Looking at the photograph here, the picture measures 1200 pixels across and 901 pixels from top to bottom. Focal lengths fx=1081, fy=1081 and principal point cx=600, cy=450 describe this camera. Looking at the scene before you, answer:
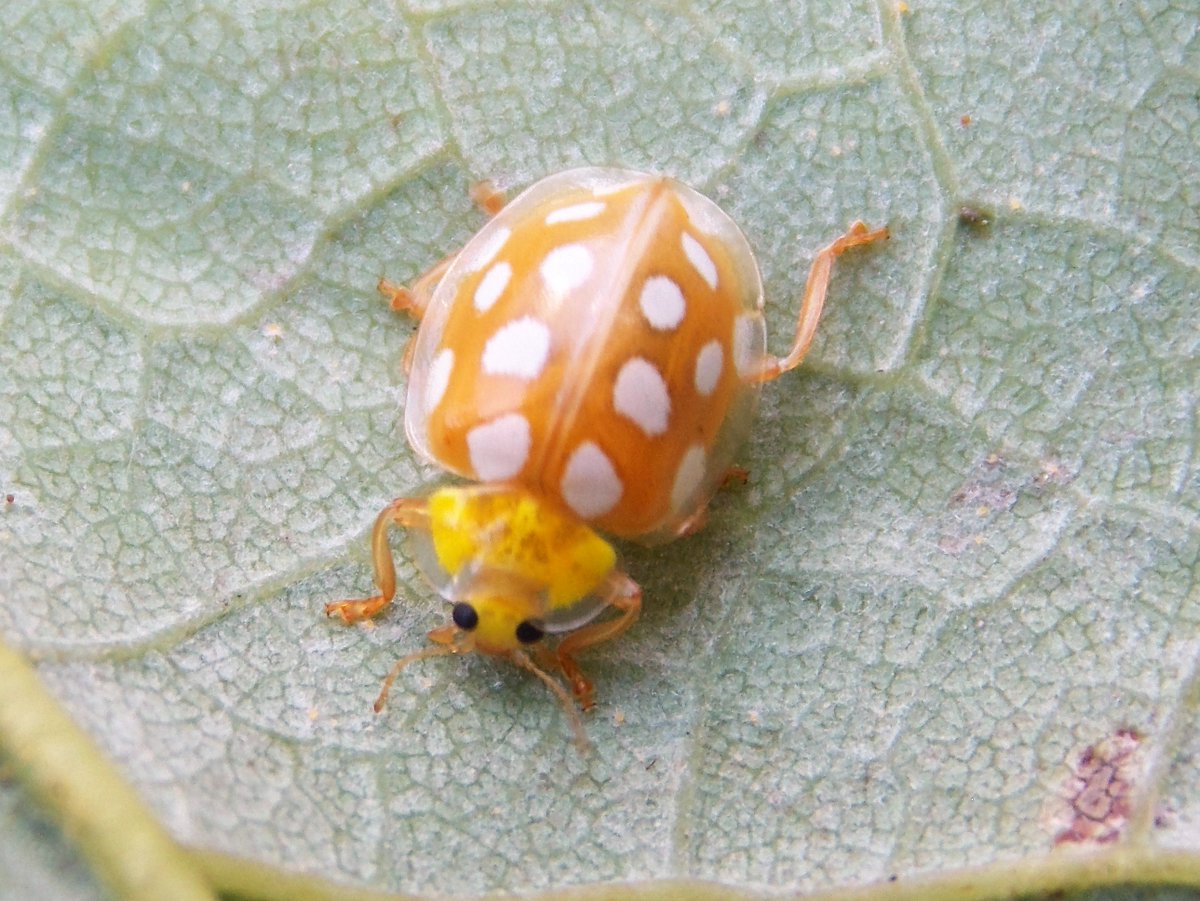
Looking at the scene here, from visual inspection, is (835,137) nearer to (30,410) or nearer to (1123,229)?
(1123,229)

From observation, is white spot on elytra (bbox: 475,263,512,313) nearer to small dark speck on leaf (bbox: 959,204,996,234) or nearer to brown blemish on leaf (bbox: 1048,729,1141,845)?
small dark speck on leaf (bbox: 959,204,996,234)

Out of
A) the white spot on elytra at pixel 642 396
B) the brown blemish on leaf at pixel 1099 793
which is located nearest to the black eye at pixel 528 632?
the white spot on elytra at pixel 642 396

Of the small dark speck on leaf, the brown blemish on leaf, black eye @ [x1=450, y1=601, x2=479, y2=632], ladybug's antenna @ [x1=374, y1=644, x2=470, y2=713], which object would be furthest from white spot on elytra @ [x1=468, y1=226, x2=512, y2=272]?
the brown blemish on leaf

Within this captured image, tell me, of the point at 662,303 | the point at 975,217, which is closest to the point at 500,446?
the point at 662,303

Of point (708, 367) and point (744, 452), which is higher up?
point (708, 367)

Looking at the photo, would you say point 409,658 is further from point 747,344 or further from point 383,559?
point 747,344

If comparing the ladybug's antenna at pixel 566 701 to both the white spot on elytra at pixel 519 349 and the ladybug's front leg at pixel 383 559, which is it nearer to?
the ladybug's front leg at pixel 383 559
